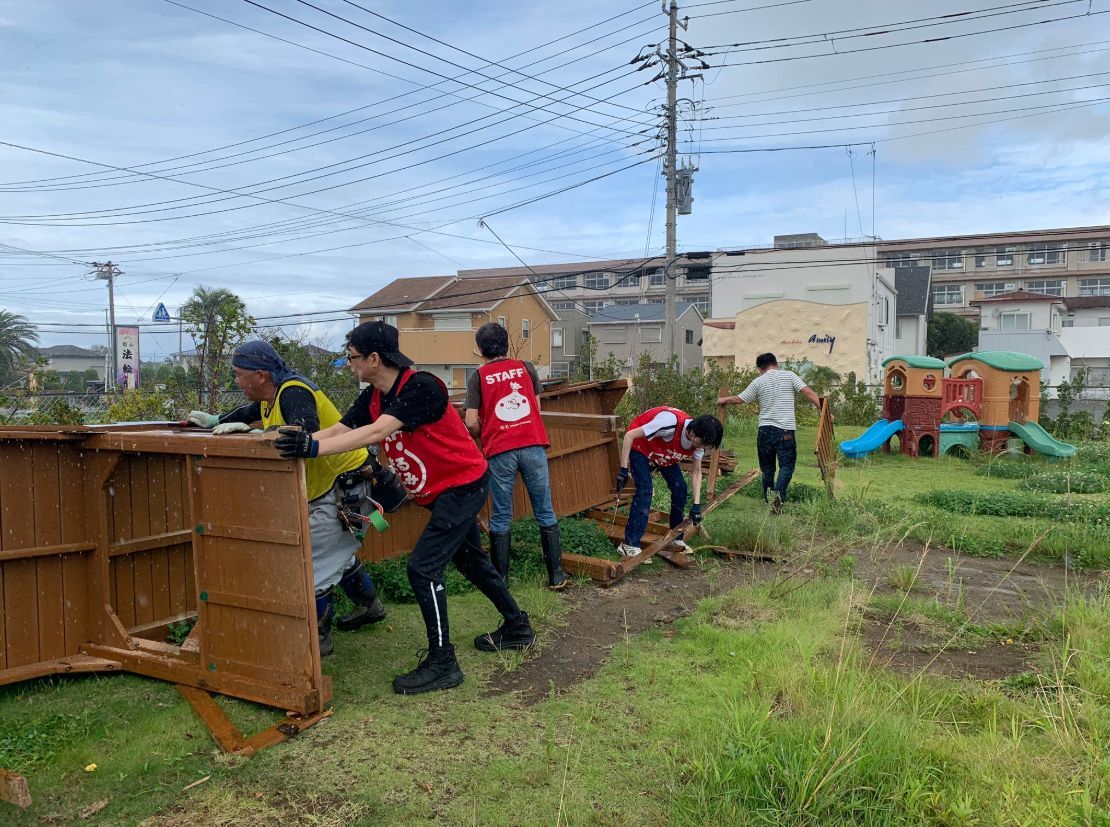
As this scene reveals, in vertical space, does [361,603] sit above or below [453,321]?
below

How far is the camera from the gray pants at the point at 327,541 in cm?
414

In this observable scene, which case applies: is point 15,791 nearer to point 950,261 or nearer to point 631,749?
point 631,749

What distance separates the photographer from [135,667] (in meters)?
4.09

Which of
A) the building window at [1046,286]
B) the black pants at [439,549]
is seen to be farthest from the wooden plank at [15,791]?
the building window at [1046,286]

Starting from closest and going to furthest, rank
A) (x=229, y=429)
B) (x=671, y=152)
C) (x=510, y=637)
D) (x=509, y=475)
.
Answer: (x=229, y=429) → (x=510, y=637) → (x=509, y=475) → (x=671, y=152)

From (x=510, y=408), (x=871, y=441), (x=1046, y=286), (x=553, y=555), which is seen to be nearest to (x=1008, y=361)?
(x=871, y=441)

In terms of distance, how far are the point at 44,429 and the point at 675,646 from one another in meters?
3.63

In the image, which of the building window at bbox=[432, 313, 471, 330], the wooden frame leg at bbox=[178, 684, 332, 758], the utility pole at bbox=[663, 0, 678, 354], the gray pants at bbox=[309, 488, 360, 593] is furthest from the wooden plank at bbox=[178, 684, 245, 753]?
the building window at bbox=[432, 313, 471, 330]

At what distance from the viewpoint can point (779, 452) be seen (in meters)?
9.05

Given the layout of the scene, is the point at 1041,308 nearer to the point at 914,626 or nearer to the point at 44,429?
the point at 914,626

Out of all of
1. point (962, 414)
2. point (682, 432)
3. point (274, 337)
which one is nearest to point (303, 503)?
point (682, 432)

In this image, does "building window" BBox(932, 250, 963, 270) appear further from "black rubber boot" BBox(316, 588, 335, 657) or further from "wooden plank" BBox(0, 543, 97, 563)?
"wooden plank" BBox(0, 543, 97, 563)

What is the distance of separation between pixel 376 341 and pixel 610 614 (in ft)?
8.65

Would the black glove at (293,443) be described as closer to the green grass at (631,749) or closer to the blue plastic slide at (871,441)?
the green grass at (631,749)
